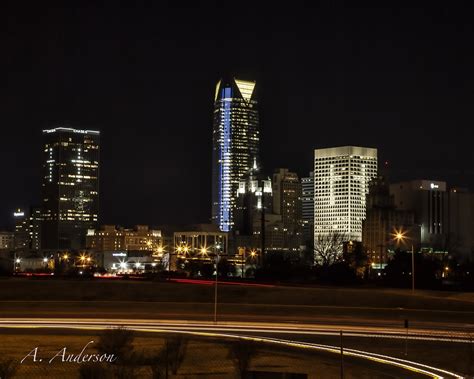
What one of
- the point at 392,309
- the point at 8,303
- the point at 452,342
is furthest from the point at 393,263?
the point at 452,342

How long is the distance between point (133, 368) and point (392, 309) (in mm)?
35148

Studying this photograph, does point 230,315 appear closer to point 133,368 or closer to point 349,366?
point 349,366

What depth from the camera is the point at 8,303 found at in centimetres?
6328

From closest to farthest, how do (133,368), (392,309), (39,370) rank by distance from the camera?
(133,368)
(39,370)
(392,309)

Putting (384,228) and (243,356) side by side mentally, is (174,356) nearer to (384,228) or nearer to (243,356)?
(243,356)
